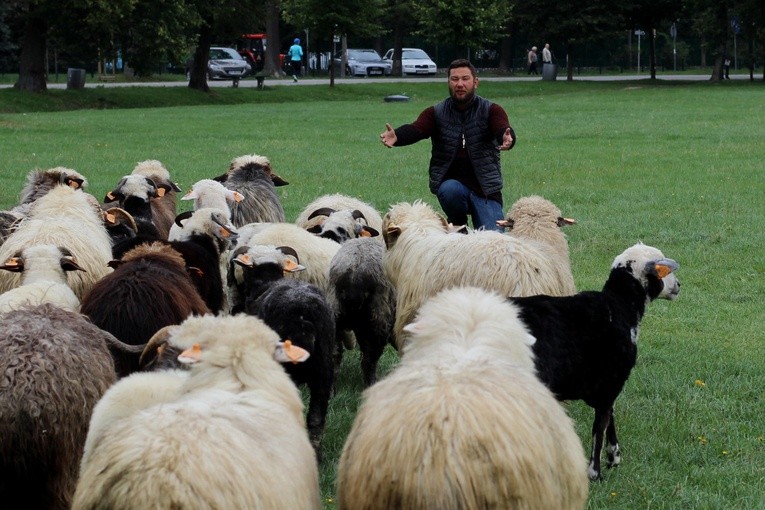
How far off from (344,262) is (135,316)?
1942mm

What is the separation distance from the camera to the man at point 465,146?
9.67 metres

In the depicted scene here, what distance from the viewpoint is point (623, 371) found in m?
6.86

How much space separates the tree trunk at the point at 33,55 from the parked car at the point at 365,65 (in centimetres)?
2550

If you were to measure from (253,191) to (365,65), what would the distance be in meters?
52.5

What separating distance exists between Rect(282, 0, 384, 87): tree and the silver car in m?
8.92

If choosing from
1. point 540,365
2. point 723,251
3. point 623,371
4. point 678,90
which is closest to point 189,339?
point 540,365

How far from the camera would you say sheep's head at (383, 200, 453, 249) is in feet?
27.3

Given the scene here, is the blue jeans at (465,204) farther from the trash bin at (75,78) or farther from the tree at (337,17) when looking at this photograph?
the tree at (337,17)

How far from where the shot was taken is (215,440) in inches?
165

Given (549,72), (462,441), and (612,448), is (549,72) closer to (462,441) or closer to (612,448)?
(612,448)

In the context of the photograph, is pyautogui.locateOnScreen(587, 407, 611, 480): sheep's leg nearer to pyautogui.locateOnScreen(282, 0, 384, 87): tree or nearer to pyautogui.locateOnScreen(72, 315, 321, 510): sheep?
pyautogui.locateOnScreen(72, 315, 321, 510): sheep

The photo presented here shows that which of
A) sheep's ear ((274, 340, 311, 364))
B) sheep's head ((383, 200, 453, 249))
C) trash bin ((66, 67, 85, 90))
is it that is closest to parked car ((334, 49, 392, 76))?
trash bin ((66, 67, 85, 90))

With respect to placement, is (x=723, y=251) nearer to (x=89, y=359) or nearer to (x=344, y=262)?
(x=344, y=262)

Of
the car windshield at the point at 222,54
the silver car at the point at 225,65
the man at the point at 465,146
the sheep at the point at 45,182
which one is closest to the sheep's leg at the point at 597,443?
the man at the point at 465,146
